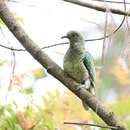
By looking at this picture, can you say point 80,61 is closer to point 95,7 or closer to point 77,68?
point 77,68

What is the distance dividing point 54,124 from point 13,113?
0.22 m

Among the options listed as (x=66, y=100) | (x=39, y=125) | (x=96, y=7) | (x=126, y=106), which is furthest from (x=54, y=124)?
(x=96, y=7)

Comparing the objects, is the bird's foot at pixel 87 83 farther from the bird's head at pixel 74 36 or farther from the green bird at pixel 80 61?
the bird's head at pixel 74 36

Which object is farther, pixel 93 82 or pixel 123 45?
pixel 93 82

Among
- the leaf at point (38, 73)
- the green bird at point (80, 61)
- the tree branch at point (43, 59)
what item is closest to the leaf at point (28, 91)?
the leaf at point (38, 73)

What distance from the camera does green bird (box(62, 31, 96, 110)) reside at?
272 cm

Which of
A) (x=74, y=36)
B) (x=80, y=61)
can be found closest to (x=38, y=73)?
(x=80, y=61)

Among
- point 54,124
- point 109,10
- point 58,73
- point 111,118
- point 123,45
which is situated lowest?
point 54,124

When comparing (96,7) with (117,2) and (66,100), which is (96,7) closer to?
(117,2)

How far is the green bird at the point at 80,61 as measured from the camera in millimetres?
2719

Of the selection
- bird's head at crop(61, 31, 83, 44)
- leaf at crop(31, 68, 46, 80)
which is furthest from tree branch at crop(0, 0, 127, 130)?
leaf at crop(31, 68, 46, 80)

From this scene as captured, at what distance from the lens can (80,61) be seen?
284 cm

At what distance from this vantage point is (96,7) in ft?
7.06

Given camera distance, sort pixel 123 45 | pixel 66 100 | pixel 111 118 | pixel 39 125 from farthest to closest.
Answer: pixel 66 100
pixel 39 125
pixel 111 118
pixel 123 45
